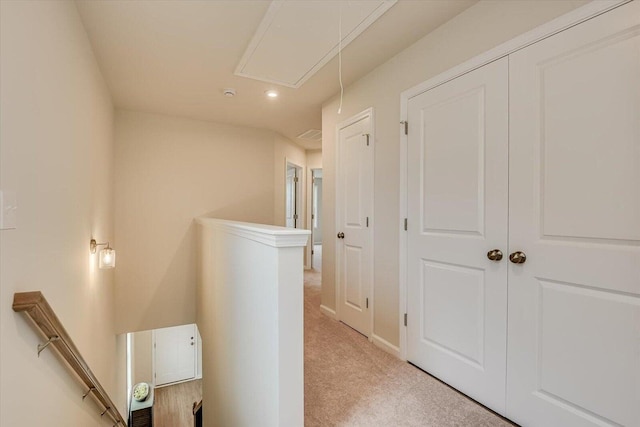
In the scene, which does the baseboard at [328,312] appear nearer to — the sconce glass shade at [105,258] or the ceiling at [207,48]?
the sconce glass shade at [105,258]

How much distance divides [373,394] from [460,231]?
3.58 ft

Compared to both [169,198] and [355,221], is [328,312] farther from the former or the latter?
[169,198]

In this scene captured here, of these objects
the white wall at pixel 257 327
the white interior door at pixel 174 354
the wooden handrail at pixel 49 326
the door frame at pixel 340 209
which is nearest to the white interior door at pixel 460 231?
the door frame at pixel 340 209

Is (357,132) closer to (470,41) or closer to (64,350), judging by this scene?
(470,41)

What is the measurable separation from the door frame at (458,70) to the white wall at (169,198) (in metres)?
2.72

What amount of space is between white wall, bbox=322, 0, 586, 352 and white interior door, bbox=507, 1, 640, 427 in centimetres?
21

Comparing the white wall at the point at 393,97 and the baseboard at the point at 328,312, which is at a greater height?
the white wall at the point at 393,97

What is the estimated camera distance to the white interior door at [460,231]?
160 centimetres

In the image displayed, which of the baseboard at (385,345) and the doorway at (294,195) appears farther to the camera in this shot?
the doorway at (294,195)

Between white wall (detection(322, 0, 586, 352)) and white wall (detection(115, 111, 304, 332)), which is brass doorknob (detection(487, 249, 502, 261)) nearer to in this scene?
white wall (detection(322, 0, 586, 352))

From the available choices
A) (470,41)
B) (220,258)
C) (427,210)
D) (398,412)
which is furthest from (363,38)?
(398,412)

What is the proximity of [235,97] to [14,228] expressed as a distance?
8.23 feet

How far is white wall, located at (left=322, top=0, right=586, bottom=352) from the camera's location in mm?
1580

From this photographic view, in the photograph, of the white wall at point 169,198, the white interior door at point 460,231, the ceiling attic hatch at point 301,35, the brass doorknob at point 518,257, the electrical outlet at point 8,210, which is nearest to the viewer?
the electrical outlet at point 8,210
